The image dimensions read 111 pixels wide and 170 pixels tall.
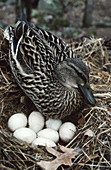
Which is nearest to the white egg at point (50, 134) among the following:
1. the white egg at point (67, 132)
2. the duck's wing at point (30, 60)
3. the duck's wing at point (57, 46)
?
the white egg at point (67, 132)

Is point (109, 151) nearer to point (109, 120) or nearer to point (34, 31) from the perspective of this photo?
point (109, 120)

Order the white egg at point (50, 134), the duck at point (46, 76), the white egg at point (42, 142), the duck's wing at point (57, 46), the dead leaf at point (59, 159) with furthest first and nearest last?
the duck's wing at point (57, 46) → the duck at point (46, 76) → the white egg at point (50, 134) → the white egg at point (42, 142) → the dead leaf at point (59, 159)

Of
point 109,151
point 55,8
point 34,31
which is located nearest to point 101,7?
point 55,8

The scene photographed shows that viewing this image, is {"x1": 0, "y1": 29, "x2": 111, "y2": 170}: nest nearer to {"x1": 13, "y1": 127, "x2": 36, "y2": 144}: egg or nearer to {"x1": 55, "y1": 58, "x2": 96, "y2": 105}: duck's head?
{"x1": 13, "y1": 127, "x2": 36, "y2": 144}: egg

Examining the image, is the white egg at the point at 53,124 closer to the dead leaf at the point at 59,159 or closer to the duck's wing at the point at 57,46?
the dead leaf at the point at 59,159

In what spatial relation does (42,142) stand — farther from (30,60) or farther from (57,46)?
(57,46)

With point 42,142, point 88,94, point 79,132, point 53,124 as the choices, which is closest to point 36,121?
point 53,124

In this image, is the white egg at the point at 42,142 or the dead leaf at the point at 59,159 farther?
the white egg at the point at 42,142
